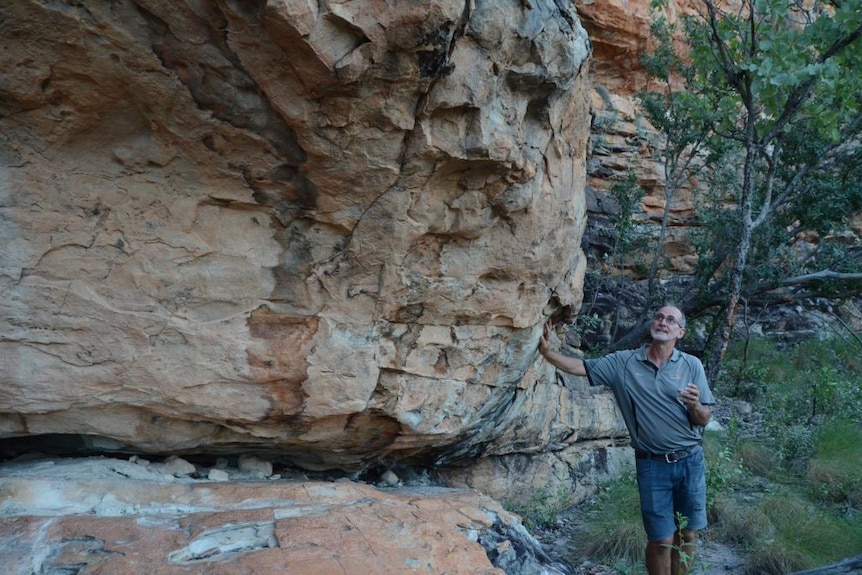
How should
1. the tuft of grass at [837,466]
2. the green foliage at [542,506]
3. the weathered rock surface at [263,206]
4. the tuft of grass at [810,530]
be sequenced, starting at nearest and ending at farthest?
1. the weathered rock surface at [263,206]
2. the tuft of grass at [810,530]
3. the green foliage at [542,506]
4. the tuft of grass at [837,466]

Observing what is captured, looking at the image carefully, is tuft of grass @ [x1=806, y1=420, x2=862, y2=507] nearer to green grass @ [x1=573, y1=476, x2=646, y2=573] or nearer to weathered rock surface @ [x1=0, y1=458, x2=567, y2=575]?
green grass @ [x1=573, y1=476, x2=646, y2=573]

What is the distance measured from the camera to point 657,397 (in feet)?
11.3

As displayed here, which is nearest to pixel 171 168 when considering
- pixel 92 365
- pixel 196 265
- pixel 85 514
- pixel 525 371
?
pixel 196 265

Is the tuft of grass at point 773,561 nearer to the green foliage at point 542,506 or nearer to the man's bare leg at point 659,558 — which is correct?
the man's bare leg at point 659,558

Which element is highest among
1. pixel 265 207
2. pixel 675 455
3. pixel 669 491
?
pixel 265 207

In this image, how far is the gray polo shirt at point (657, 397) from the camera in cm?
341

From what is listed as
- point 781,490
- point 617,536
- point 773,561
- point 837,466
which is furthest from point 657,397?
point 837,466

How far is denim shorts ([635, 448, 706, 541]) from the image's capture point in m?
3.44

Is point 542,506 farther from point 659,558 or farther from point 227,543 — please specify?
point 227,543

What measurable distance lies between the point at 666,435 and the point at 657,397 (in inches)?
7.3

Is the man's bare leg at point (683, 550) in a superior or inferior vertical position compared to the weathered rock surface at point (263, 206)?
inferior

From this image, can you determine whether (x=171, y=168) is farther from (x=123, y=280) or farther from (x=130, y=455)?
(x=130, y=455)

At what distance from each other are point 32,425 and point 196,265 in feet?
3.02

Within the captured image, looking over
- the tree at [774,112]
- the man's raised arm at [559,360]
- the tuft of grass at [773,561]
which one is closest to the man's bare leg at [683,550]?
the tuft of grass at [773,561]
